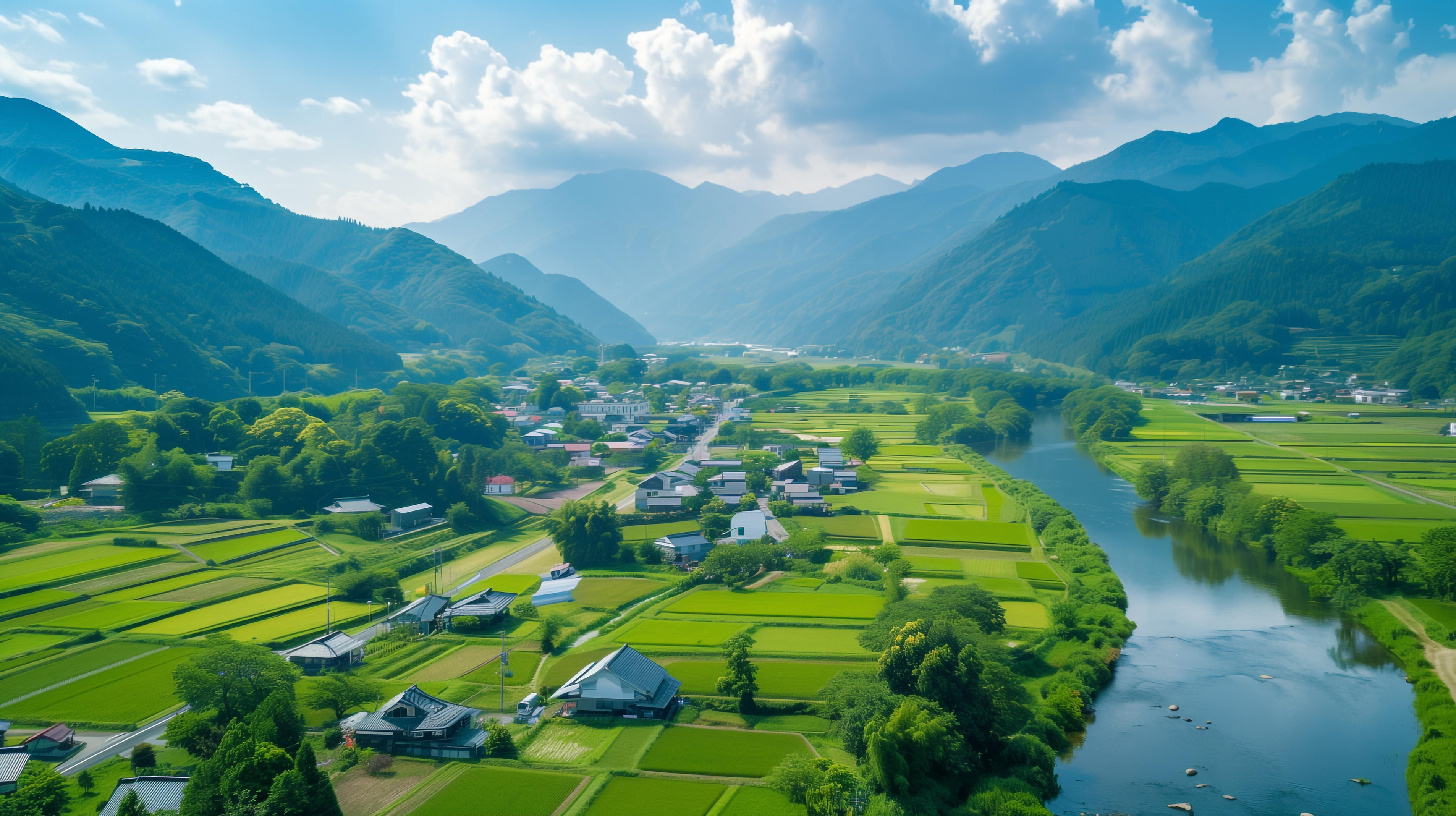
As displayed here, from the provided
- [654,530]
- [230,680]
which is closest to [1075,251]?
[654,530]

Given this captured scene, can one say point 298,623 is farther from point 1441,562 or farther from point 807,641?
point 1441,562

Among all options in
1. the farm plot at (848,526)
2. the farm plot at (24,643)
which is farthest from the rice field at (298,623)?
the farm plot at (848,526)

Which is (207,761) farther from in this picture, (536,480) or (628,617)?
(536,480)

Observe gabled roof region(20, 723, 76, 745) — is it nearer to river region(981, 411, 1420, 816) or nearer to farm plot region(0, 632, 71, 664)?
farm plot region(0, 632, 71, 664)

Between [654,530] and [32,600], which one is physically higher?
[32,600]

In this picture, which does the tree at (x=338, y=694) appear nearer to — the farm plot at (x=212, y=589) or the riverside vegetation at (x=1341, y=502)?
the farm plot at (x=212, y=589)

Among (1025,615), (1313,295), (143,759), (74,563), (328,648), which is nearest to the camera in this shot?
(143,759)
